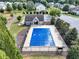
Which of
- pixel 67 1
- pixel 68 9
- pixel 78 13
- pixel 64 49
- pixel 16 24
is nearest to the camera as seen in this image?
pixel 64 49

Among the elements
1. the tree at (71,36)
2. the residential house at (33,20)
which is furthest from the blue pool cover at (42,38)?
the residential house at (33,20)

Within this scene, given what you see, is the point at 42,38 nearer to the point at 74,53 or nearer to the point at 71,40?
the point at 71,40

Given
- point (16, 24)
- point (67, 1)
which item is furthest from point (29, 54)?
point (67, 1)

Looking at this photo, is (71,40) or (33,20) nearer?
(71,40)

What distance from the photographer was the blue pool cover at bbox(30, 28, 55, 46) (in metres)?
23.5

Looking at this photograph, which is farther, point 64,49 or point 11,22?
point 11,22

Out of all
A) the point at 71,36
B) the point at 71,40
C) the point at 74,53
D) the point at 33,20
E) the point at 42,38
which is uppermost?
the point at 74,53

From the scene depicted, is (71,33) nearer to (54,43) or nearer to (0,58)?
(54,43)

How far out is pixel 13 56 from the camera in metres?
8.81

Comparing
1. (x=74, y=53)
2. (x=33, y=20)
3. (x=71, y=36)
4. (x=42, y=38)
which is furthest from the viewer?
(x=33, y=20)

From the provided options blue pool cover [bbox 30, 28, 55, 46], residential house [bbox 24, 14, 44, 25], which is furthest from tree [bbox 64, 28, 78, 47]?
residential house [bbox 24, 14, 44, 25]

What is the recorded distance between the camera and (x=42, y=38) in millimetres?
26469

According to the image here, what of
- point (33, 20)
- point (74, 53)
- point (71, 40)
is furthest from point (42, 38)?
point (74, 53)

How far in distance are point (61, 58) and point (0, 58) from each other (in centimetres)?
1233
